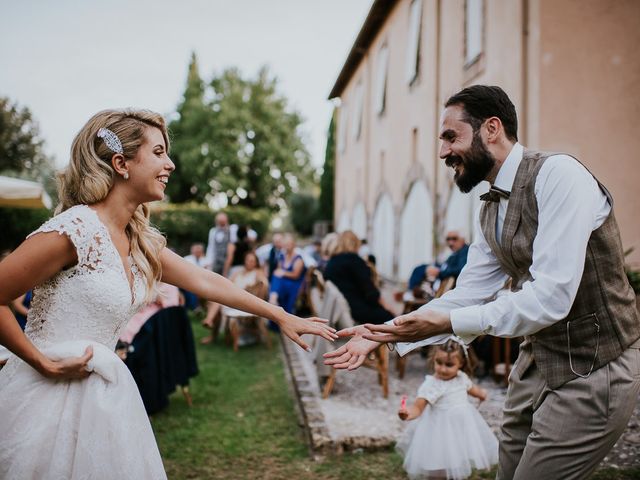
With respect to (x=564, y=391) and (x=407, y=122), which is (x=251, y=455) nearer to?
(x=564, y=391)

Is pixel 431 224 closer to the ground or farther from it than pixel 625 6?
closer to the ground

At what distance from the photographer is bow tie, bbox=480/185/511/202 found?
2.04m

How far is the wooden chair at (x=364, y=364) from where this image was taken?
18.5 ft

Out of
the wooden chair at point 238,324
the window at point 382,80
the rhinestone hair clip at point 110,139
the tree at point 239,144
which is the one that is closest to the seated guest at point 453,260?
the wooden chair at point 238,324

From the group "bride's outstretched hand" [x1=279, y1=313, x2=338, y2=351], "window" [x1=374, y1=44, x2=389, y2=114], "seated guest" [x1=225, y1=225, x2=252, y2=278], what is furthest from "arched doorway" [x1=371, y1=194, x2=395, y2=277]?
"bride's outstretched hand" [x1=279, y1=313, x2=338, y2=351]

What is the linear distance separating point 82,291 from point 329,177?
30.3 meters

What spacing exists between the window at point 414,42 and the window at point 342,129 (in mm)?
10377

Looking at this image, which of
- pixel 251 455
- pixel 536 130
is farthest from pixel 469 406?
pixel 536 130

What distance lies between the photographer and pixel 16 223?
1617 centimetres

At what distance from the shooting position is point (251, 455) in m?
4.27

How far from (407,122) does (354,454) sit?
11827mm

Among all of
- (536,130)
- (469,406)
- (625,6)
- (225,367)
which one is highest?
(625,6)

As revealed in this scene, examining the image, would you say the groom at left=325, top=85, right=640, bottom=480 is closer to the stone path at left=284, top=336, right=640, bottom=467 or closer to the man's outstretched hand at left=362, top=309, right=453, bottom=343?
the man's outstretched hand at left=362, top=309, right=453, bottom=343

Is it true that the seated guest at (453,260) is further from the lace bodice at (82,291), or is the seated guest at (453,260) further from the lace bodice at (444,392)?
the lace bodice at (82,291)
